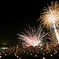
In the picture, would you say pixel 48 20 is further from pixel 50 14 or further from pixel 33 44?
pixel 33 44

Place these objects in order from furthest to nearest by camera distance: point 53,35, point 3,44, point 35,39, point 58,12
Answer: point 3,44 < point 35,39 < point 53,35 < point 58,12

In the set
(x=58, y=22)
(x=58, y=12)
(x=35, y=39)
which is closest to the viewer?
(x=58, y=12)

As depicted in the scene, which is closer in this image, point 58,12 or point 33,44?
point 58,12

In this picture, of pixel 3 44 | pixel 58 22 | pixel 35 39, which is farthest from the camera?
pixel 3 44

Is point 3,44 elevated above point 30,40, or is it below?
above

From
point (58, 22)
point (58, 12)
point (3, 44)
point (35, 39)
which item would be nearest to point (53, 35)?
point (35, 39)

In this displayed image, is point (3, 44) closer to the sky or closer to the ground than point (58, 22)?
closer to the sky

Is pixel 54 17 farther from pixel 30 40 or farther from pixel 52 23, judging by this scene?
pixel 30 40

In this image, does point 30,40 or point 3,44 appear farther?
point 3,44

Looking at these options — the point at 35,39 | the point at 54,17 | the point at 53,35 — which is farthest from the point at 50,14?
the point at 35,39
